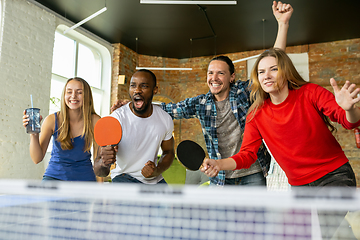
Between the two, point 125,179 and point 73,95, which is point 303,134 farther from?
point 73,95

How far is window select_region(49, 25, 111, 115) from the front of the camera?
283 inches

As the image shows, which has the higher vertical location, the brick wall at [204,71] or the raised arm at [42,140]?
the brick wall at [204,71]

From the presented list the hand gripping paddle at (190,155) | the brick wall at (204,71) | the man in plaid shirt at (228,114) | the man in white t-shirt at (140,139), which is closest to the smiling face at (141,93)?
the man in white t-shirt at (140,139)

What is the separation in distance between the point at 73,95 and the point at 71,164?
580 mm

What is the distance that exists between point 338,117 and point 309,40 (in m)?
8.10

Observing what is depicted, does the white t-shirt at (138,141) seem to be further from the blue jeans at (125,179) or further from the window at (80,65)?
the window at (80,65)

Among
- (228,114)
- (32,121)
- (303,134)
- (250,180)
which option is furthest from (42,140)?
(303,134)

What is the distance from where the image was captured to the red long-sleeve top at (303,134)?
1.59 metres

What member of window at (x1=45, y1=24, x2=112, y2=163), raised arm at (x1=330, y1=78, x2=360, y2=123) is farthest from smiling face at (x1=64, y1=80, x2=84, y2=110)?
window at (x1=45, y1=24, x2=112, y2=163)

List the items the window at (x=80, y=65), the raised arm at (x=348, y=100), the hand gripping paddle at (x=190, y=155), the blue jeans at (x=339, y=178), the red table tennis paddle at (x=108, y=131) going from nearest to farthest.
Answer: the raised arm at (x=348, y=100) < the blue jeans at (x=339, y=178) < the hand gripping paddle at (x=190, y=155) < the red table tennis paddle at (x=108, y=131) < the window at (x=80, y=65)

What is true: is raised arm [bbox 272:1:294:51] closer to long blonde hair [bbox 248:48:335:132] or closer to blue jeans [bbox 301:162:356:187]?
long blonde hair [bbox 248:48:335:132]

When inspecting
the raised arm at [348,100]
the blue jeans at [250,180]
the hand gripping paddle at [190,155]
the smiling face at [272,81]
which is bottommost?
the blue jeans at [250,180]

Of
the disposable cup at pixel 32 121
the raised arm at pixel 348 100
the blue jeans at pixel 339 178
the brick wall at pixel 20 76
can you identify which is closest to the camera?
the raised arm at pixel 348 100

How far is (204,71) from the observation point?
10.0 meters
